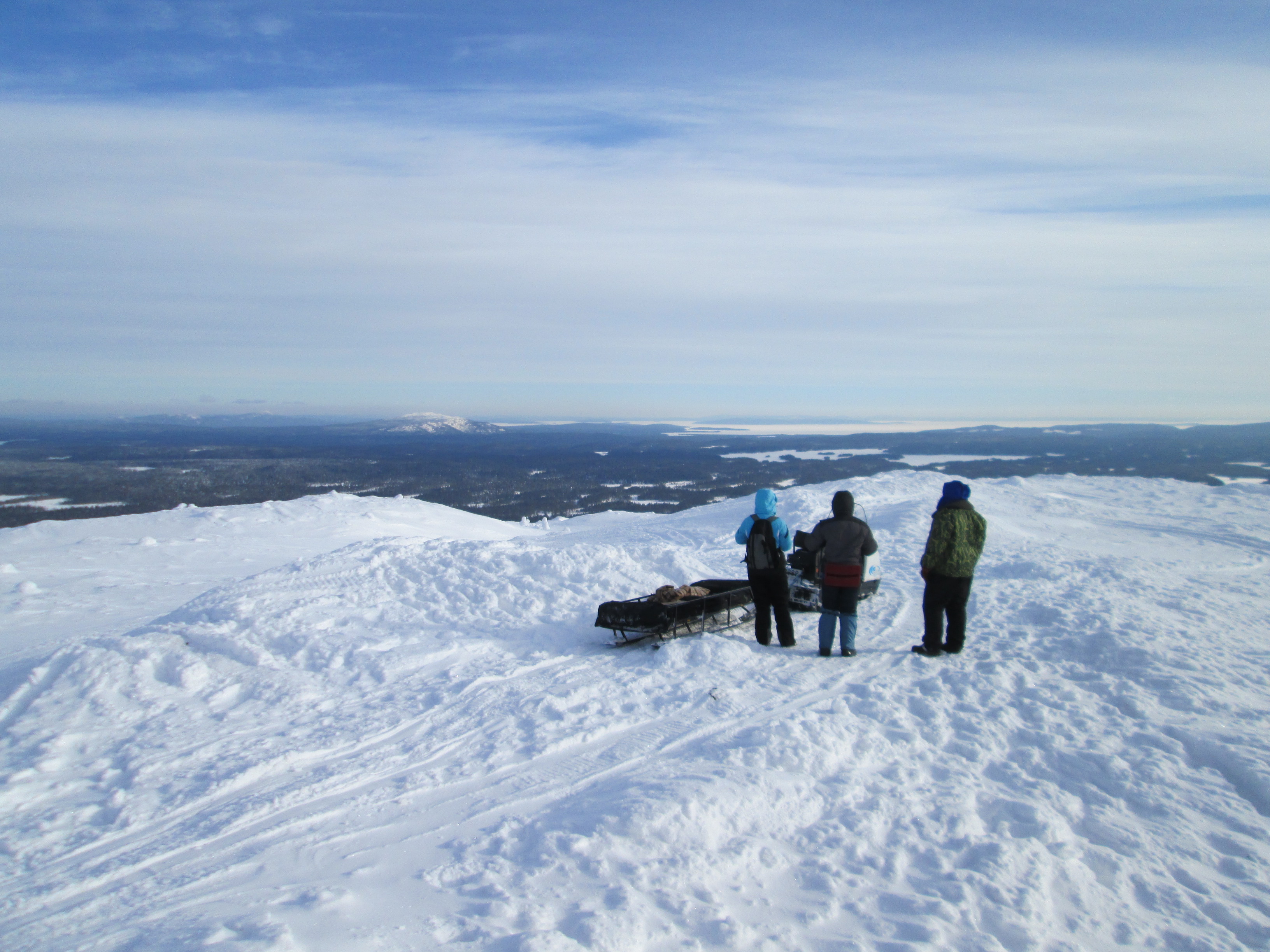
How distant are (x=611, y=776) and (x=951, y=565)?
4.34 m

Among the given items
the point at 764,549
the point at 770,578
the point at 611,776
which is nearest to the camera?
the point at 611,776

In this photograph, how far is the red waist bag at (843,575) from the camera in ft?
23.9

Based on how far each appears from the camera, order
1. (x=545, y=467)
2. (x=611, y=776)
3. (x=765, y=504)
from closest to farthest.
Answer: (x=611, y=776) → (x=765, y=504) → (x=545, y=467)

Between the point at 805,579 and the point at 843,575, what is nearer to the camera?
the point at 843,575

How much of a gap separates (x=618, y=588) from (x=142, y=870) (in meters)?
6.35

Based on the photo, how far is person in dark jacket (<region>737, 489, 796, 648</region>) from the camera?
7504 mm

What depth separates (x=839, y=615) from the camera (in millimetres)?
7527

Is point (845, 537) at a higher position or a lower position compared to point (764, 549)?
higher

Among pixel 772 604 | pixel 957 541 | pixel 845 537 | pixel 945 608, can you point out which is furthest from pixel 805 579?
pixel 957 541

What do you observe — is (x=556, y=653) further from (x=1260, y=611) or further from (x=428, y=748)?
(x=1260, y=611)

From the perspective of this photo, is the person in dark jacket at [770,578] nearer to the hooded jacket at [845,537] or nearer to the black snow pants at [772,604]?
the black snow pants at [772,604]

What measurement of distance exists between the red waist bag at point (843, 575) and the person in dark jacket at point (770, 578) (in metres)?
0.49

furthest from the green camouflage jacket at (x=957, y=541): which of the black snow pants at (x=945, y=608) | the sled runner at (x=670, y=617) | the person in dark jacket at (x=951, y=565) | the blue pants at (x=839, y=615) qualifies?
the sled runner at (x=670, y=617)

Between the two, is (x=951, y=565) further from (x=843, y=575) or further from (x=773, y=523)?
(x=773, y=523)
